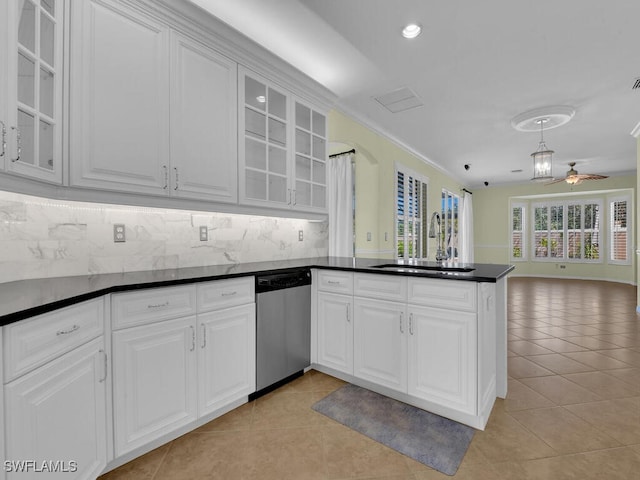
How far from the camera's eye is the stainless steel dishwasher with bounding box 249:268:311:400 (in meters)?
2.21

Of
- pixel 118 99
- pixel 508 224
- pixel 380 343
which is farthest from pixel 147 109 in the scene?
pixel 508 224

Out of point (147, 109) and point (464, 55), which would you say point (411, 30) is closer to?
point (464, 55)

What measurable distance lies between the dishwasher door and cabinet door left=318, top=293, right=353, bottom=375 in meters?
0.11

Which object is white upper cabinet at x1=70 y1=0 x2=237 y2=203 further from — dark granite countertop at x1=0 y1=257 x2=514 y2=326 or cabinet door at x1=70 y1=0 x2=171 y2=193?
dark granite countertop at x1=0 y1=257 x2=514 y2=326

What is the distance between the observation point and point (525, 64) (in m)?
2.73

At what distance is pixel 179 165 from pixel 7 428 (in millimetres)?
1487

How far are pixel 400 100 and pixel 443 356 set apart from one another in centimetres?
280

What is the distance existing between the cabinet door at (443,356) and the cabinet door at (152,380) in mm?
1397

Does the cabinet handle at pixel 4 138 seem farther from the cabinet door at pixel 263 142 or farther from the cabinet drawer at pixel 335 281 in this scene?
the cabinet drawer at pixel 335 281

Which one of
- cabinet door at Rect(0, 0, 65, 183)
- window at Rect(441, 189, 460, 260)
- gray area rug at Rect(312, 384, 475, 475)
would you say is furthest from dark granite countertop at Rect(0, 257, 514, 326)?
window at Rect(441, 189, 460, 260)

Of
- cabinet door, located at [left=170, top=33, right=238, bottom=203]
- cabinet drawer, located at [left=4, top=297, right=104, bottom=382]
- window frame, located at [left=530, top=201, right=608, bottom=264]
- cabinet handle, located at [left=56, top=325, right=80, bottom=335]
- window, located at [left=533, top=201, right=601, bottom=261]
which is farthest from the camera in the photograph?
window, located at [left=533, top=201, right=601, bottom=261]

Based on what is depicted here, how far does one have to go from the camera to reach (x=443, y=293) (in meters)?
1.94

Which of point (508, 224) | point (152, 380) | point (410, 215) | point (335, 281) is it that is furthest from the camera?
point (508, 224)

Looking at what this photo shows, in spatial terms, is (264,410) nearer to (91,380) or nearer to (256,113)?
(91,380)
